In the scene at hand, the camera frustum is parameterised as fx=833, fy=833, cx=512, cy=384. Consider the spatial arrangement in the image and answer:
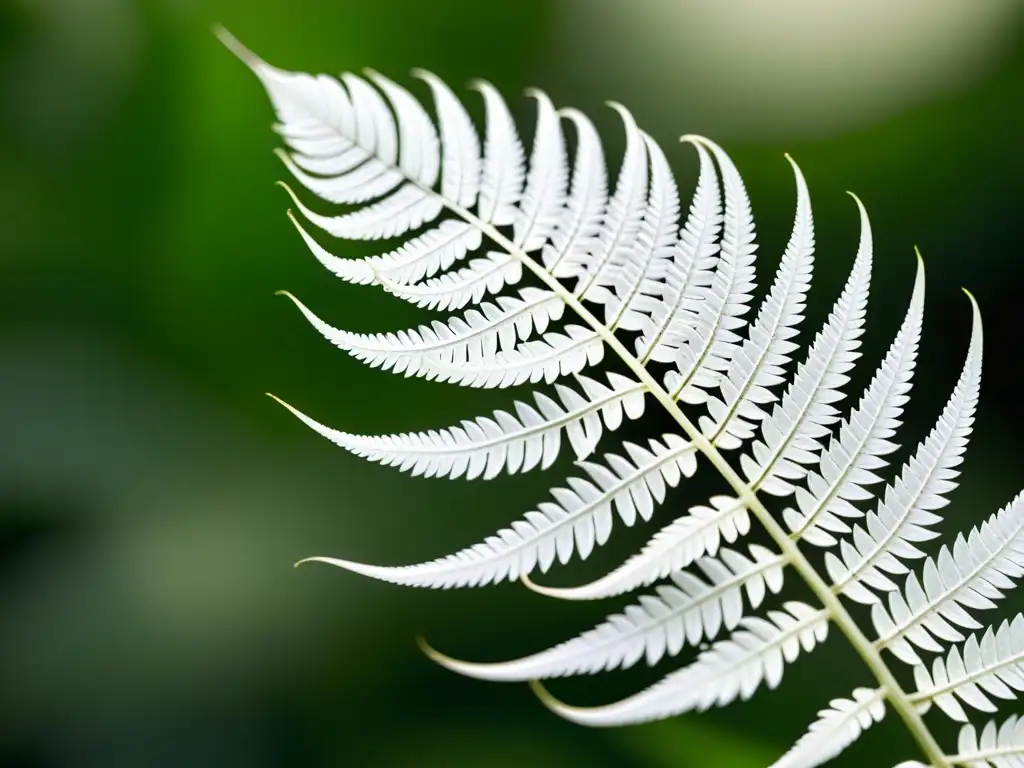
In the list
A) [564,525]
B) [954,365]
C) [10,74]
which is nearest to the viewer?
[564,525]

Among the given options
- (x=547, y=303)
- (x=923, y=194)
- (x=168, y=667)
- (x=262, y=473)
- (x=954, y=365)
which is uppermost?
(x=923, y=194)

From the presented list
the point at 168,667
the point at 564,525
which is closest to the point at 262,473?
the point at 168,667

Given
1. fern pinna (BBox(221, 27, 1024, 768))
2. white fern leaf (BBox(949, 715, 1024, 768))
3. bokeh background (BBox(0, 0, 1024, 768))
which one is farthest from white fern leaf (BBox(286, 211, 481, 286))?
bokeh background (BBox(0, 0, 1024, 768))

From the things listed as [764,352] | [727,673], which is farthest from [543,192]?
[727,673]

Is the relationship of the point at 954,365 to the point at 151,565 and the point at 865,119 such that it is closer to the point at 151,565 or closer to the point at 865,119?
the point at 865,119

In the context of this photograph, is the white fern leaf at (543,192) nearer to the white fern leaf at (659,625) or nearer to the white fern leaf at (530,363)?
the white fern leaf at (530,363)

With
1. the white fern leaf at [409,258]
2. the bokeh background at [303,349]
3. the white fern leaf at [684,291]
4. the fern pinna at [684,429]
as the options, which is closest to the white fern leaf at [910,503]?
the fern pinna at [684,429]

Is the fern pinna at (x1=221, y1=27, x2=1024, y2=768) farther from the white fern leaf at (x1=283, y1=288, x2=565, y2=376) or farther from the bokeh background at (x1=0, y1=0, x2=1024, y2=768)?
the bokeh background at (x1=0, y1=0, x2=1024, y2=768)
